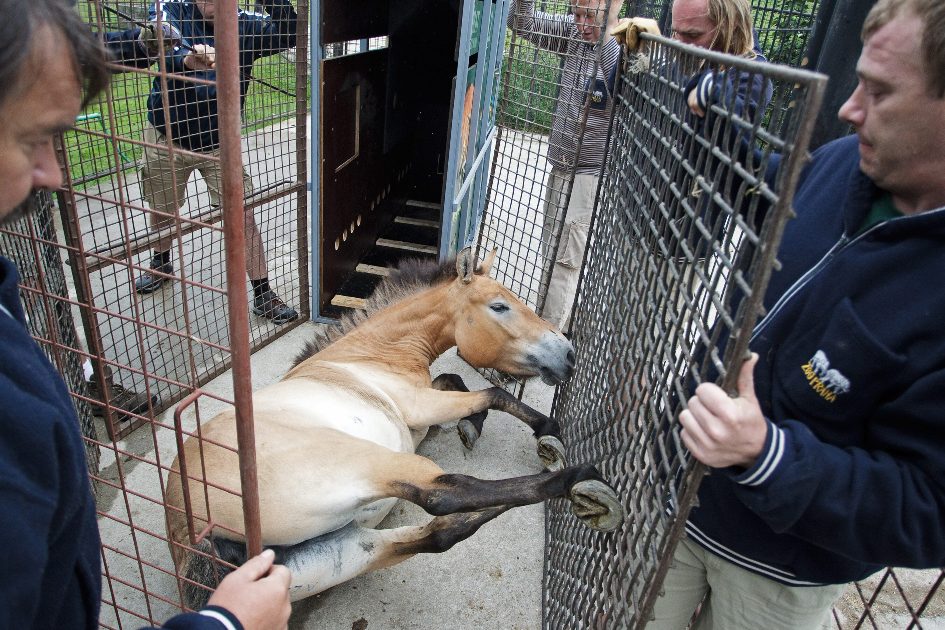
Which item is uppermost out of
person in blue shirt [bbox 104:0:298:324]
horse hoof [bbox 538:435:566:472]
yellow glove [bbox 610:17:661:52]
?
yellow glove [bbox 610:17:661:52]

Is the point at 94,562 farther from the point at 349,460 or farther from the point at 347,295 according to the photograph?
the point at 347,295

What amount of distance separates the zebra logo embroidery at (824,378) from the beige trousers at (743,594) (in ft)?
1.96

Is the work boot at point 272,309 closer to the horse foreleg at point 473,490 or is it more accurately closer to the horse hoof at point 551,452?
the horse hoof at point 551,452

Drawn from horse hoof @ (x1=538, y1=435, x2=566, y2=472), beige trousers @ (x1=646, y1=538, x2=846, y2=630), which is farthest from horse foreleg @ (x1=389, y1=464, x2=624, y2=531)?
horse hoof @ (x1=538, y1=435, x2=566, y2=472)

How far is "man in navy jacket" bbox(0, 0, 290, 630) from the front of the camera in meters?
0.75

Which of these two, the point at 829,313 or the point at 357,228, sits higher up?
the point at 829,313

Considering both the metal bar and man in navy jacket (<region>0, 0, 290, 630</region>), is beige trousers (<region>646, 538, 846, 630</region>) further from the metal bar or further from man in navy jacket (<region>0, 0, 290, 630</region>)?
man in navy jacket (<region>0, 0, 290, 630</region>)

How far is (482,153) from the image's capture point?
575 centimetres

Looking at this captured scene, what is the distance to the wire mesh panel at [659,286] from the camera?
112 cm

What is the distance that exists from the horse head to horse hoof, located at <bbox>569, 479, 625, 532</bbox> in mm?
1387

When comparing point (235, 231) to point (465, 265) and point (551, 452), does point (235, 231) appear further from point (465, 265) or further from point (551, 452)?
point (551, 452)

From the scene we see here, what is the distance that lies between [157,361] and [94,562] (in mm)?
3810

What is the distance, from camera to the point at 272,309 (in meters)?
5.03

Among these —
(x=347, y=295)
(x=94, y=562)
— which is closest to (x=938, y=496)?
(x=94, y=562)
